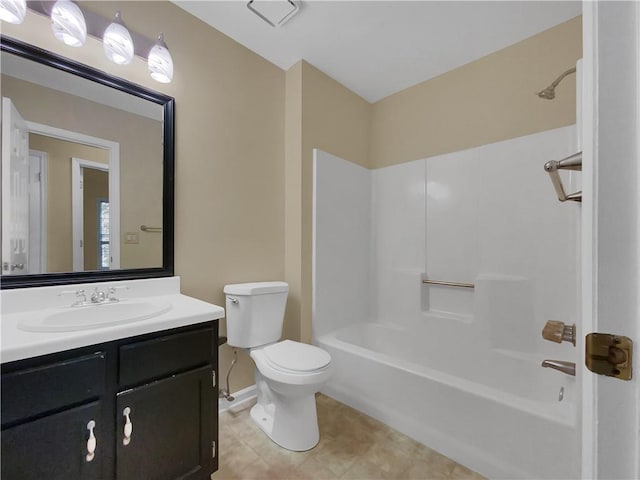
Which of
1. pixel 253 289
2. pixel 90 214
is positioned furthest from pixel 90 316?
pixel 253 289

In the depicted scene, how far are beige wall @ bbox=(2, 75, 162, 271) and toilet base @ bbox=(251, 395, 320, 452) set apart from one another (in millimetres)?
1056

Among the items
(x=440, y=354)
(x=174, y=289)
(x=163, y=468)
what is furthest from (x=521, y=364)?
(x=174, y=289)

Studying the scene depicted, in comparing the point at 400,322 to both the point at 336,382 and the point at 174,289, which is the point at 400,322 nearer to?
the point at 336,382

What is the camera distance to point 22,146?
1176mm

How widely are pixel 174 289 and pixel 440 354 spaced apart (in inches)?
76.6

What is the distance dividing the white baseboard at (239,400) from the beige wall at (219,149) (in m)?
0.05

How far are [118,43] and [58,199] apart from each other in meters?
0.78

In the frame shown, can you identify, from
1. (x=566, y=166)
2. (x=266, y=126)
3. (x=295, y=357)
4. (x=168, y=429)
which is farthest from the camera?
(x=266, y=126)

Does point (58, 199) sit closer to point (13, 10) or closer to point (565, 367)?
point (13, 10)

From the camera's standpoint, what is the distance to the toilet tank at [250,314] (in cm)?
173

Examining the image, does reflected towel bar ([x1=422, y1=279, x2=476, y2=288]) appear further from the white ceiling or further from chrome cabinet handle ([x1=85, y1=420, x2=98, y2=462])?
chrome cabinet handle ([x1=85, y1=420, x2=98, y2=462])

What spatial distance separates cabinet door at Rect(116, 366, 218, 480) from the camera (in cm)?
97

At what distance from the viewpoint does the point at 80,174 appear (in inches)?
52.2

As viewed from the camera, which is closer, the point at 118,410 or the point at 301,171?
the point at 118,410
